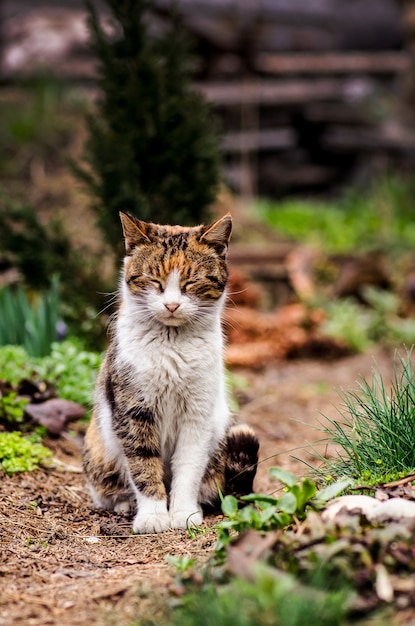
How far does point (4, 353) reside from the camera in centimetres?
488

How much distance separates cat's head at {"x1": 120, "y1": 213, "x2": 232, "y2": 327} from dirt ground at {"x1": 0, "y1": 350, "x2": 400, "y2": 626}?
0.70 metres

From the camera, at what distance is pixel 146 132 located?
5555 mm

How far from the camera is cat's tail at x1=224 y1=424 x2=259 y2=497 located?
3.62m

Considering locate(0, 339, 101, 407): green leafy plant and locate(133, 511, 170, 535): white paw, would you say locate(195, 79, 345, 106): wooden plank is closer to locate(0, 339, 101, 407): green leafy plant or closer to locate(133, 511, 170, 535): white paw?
locate(0, 339, 101, 407): green leafy plant

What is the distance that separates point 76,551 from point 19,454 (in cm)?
110

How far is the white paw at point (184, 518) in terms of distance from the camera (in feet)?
11.0

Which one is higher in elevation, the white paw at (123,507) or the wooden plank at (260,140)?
the wooden plank at (260,140)

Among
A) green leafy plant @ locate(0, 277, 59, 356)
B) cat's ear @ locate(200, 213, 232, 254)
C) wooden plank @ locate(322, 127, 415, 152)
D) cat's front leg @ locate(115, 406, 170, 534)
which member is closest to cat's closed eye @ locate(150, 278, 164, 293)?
cat's ear @ locate(200, 213, 232, 254)

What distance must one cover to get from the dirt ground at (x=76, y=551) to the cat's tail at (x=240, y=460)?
20cm

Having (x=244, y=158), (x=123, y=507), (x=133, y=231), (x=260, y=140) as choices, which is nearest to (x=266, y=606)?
(x=123, y=507)

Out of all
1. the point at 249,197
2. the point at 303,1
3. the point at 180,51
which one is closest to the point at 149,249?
the point at 180,51

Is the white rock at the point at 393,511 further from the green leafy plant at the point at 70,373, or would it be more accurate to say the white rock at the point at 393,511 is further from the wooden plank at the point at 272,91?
the wooden plank at the point at 272,91

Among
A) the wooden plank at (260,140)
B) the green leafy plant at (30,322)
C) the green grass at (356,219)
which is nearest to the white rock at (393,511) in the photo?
the green leafy plant at (30,322)

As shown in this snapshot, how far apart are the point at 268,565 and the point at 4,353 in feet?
9.90
